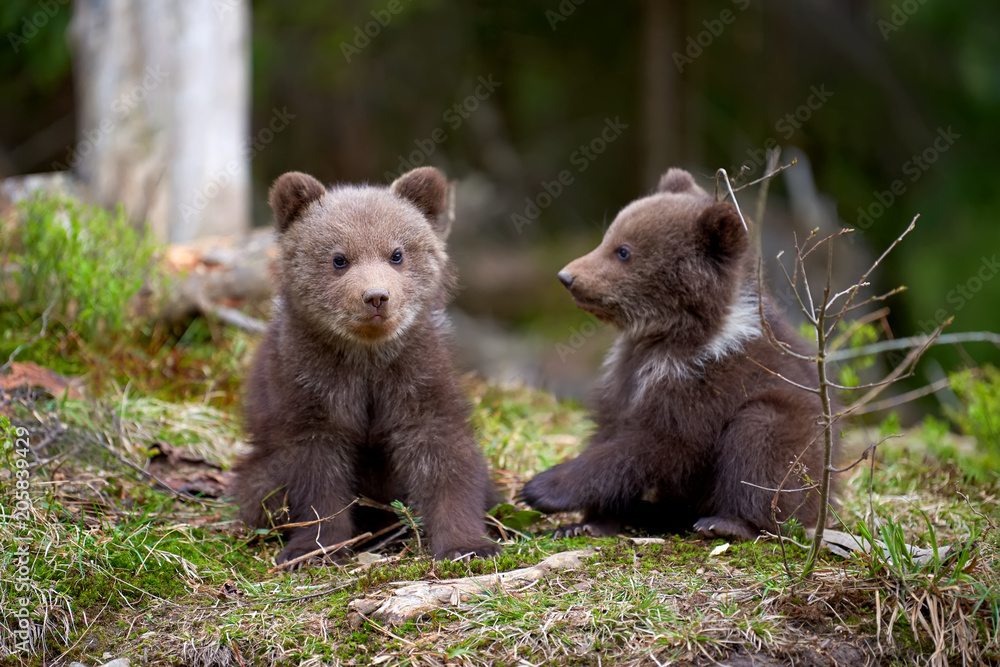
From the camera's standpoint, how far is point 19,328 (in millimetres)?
6137

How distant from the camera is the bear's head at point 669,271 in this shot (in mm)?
4770

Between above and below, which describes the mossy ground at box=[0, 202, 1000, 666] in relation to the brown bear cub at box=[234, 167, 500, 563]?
below

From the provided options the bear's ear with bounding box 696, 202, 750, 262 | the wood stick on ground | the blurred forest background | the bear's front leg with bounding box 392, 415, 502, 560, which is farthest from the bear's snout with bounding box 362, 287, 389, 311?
the blurred forest background

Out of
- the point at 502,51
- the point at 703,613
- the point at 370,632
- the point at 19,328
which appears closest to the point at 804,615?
the point at 703,613

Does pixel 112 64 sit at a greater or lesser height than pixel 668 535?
greater

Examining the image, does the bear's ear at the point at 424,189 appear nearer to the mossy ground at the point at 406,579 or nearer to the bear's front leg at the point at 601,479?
the bear's front leg at the point at 601,479

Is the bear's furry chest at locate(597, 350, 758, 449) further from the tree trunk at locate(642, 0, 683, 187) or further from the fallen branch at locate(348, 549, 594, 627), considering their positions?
the tree trunk at locate(642, 0, 683, 187)

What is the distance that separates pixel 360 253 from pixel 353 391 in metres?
0.62

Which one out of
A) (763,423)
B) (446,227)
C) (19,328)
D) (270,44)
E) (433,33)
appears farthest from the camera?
(433,33)

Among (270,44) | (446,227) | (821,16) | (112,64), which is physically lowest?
(446,227)

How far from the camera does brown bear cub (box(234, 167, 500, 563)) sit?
4227 mm

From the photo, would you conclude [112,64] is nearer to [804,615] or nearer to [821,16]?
[804,615]

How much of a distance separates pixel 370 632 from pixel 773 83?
11857 millimetres

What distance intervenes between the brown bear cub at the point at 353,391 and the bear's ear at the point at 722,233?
4.63 ft
